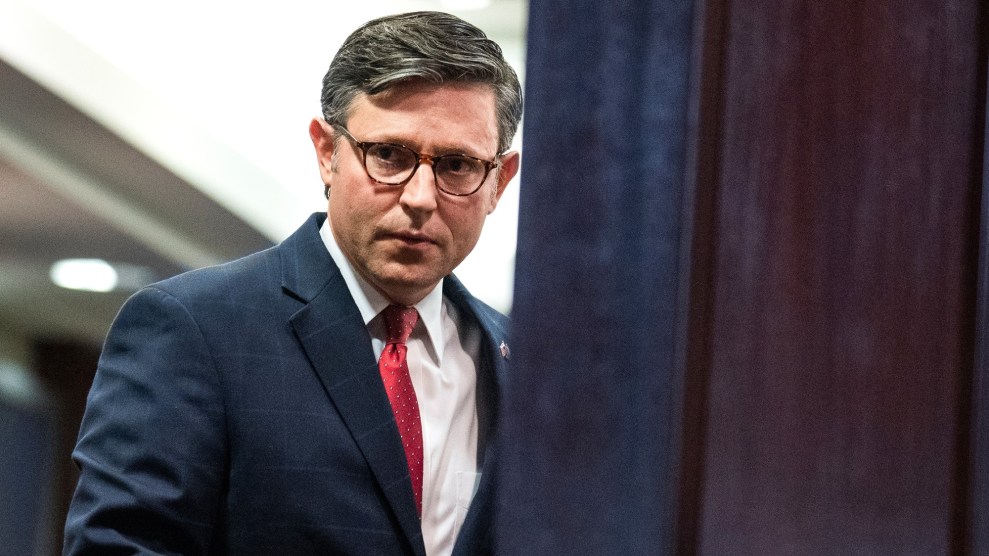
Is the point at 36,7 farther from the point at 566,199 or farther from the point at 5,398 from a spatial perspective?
the point at 566,199

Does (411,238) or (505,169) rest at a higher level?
(505,169)

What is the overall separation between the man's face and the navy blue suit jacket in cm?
9

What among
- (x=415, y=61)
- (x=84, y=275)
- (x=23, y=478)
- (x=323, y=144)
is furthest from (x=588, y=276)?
(x=84, y=275)

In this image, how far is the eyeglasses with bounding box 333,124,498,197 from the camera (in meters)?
1.54

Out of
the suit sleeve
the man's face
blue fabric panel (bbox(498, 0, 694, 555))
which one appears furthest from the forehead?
→ blue fabric panel (bbox(498, 0, 694, 555))

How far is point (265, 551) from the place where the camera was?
138 centimetres

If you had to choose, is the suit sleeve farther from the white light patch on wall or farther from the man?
the white light patch on wall

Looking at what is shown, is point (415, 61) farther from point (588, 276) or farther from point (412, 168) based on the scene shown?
point (588, 276)

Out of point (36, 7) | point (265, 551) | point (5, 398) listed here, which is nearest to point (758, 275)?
point (265, 551)

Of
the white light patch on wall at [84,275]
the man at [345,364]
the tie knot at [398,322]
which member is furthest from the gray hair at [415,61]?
the white light patch on wall at [84,275]

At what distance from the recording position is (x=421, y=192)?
1.51m

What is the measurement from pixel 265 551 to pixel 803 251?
0.83 m

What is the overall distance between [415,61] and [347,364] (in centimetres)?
39

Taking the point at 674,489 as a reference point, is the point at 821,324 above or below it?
above
